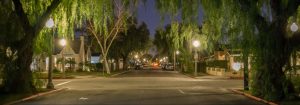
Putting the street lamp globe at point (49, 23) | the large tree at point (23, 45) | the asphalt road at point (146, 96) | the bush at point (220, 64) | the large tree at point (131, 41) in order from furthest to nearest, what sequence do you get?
the large tree at point (131, 41)
the bush at point (220, 64)
the street lamp globe at point (49, 23)
the large tree at point (23, 45)
the asphalt road at point (146, 96)

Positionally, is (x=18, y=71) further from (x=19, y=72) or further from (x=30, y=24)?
(x=30, y=24)

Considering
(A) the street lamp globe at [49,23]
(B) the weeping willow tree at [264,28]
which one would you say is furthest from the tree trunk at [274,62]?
(A) the street lamp globe at [49,23]

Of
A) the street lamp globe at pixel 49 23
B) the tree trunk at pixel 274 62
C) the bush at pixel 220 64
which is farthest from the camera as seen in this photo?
the bush at pixel 220 64

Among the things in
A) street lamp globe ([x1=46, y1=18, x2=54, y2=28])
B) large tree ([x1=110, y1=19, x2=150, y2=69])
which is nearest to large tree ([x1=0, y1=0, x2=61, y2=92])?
street lamp globe ([x1=46, y1=18, x2=54, y2=28])

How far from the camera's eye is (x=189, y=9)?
23750mm

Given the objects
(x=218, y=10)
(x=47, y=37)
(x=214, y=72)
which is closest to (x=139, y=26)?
(x=214, y=72)

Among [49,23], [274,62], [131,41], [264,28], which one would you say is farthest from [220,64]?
[264,28]

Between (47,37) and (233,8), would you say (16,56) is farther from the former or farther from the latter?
(233,8)

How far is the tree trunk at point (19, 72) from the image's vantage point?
27.8 metres

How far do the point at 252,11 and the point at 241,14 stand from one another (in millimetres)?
593

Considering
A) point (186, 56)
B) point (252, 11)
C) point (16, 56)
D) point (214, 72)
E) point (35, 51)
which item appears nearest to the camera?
point (252, 11)

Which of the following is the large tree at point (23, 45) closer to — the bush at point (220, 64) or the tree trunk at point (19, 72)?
the tree trunk at point (19, 72)

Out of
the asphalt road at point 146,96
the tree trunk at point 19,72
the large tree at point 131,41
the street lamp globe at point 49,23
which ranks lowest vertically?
the asphalt road at point 146,96

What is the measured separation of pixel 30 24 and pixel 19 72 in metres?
2.60
